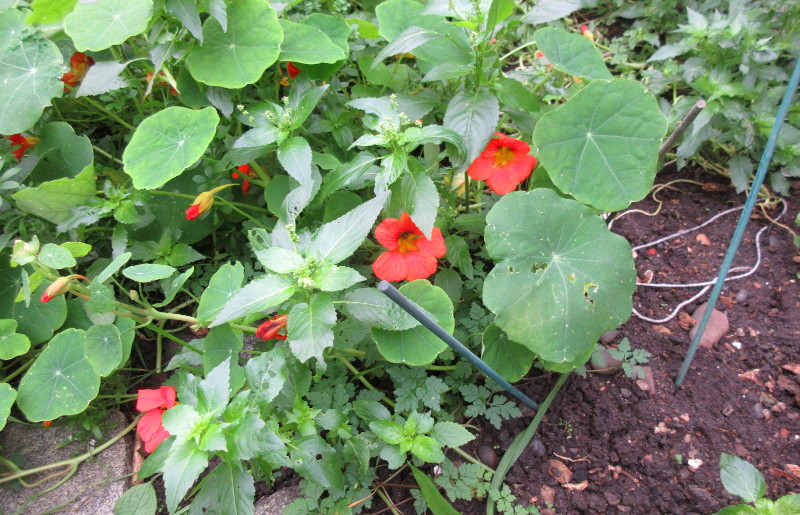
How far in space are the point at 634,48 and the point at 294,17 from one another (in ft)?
6.06

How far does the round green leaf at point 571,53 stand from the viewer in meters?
1.69

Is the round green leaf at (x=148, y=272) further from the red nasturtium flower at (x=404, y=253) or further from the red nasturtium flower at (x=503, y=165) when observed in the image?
the red nasturtium flower at (x=503, y=165)

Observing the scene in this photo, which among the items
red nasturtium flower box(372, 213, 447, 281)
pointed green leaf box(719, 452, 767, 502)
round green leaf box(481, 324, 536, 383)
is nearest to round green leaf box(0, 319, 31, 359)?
red nasturtium flower box(372, 213, 447, 281)

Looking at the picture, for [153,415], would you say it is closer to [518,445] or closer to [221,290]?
[221,290]

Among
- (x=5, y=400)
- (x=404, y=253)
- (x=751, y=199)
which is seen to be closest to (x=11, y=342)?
(x=5, y=400)

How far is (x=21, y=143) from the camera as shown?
73.6 inches

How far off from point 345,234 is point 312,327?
0.24 meters

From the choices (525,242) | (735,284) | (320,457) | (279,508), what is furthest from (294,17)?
(735,284)

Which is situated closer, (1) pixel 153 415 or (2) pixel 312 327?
(2) pixel 312 327

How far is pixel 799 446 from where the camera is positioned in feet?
5.18

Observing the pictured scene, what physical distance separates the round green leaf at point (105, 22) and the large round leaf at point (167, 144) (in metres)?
0.25

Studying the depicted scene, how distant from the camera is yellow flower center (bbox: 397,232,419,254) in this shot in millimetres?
1592

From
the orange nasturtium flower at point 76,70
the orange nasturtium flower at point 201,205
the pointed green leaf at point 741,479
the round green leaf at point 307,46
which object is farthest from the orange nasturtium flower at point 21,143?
the pointed green leaf at point 741,479

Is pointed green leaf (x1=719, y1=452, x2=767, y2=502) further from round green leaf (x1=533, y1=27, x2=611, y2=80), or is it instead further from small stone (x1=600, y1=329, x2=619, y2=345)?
round green leaf (x1=533, y1=27, x2=611, y2=80)
